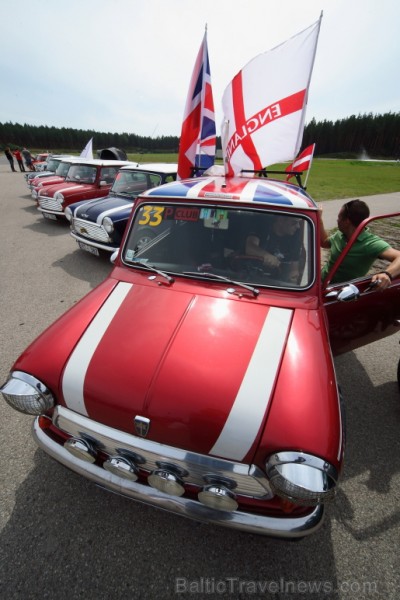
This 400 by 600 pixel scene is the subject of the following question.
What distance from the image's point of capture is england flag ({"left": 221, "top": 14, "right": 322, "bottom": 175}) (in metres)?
3.61

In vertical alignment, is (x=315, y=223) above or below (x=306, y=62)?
below

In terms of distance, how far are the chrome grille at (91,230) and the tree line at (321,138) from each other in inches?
2407

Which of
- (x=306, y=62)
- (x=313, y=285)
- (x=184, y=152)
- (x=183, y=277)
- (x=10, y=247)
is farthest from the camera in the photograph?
(x=10, y=247)

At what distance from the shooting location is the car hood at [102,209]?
5.38 metres

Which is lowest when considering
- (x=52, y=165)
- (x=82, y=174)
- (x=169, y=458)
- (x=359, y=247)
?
(x=169, y=458)

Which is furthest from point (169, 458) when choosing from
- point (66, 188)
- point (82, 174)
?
point (82, 174)

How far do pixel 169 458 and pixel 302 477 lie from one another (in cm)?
63

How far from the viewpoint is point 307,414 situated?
135cm

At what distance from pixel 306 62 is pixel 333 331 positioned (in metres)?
3.54

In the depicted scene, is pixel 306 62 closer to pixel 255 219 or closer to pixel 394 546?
pixel 255 219

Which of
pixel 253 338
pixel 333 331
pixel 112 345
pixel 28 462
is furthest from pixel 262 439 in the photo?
pixel 28 462

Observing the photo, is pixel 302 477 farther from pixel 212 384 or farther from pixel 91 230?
pixel 91 230

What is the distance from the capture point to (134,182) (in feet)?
21.0

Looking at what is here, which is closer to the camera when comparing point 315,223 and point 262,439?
point 262,439
